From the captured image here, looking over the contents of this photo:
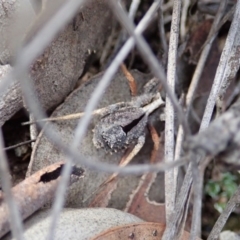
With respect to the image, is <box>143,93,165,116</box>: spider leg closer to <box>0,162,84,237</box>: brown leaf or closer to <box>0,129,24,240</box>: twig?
<box>0,162,84,237</box>: brown leaf

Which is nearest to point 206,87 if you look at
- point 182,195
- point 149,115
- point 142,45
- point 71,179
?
point 149,115

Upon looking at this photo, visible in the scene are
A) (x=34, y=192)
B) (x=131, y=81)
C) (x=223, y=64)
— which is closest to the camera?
(x=34, y=192)

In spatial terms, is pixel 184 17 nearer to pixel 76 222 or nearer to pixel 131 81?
pixel 131 81

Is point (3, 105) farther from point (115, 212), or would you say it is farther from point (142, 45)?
point (142, 45)

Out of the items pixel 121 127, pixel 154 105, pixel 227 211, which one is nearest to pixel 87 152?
pixel 121 127

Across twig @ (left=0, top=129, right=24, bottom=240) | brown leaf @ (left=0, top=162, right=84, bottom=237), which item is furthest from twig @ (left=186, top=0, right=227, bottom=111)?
twig @ (left=0, top=129, right=24, bottom=240)

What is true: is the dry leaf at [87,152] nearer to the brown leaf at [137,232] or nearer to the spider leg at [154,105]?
the spider leg at [154,105]

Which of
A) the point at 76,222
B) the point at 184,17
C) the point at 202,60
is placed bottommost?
the point at 76,222
